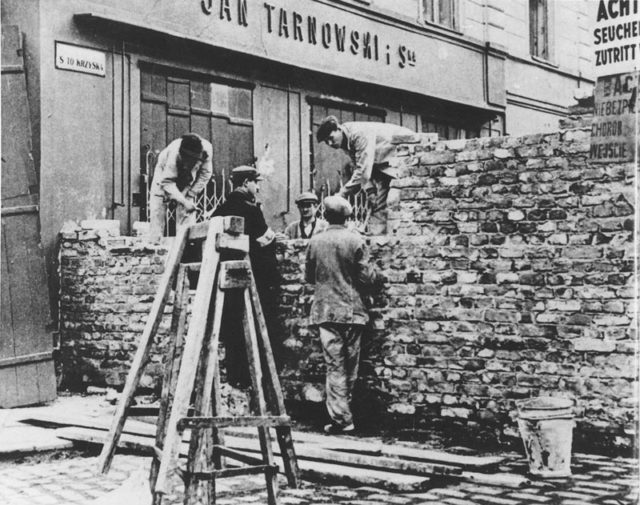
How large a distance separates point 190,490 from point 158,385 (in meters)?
4.84

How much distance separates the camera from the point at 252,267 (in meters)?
8.41

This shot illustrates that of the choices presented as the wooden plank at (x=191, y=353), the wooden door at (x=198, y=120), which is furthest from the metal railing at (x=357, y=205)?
the wooden plank at (x=191, y=353)

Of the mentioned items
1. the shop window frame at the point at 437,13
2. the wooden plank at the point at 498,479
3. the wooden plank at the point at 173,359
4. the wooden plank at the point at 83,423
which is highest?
the shop window frame at the point at 437,13

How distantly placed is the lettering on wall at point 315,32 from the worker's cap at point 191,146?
336 centimetres

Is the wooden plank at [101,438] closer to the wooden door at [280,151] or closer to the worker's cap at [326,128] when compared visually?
the worker's cap at [326,128]

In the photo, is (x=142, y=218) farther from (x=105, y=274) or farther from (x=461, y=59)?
(x=461, y=59)

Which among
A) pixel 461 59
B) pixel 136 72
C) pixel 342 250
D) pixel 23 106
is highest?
pixel 461 59

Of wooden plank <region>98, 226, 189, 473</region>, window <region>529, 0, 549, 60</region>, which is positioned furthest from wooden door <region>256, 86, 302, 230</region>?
wooden plank <region>98, 226, 189, 473</region>

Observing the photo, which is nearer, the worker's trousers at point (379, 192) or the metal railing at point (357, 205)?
the worker's trousers at point (379, 192)

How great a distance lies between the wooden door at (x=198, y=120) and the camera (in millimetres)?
11547

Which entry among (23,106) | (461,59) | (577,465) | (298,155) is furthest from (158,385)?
(461,59)

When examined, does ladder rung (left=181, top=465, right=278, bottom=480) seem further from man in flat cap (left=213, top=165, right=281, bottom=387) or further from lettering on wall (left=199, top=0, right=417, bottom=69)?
lettering on wall (left=199, top=0, right=417, bottom=69)

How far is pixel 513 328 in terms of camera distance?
717cm

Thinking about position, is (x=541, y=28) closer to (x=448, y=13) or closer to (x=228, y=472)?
(x=448, y=13)
